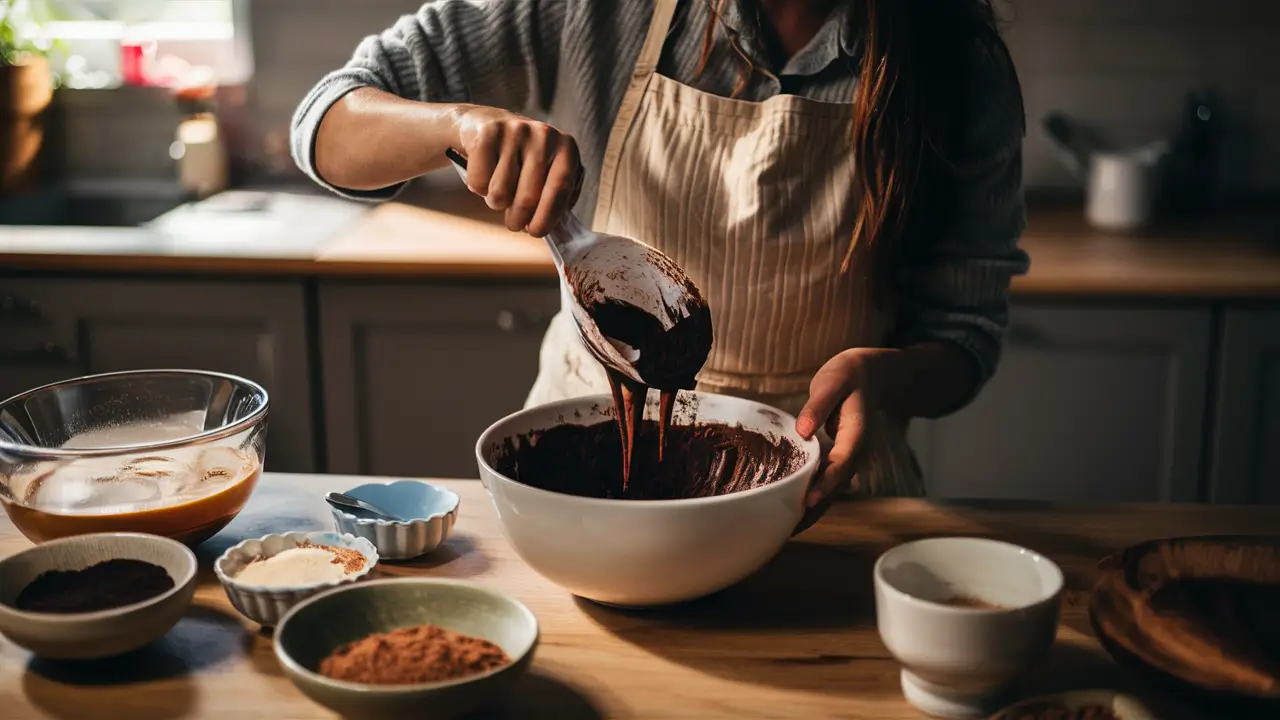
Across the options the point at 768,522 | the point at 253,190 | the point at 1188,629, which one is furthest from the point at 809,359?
the point at 253,190

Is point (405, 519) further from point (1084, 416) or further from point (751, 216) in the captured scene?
point (1084, 416)

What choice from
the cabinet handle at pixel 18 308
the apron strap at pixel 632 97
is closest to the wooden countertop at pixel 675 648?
the apron strap at pixel 632 97

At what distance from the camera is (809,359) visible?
142 centimetres

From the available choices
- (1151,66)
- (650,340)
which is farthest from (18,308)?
(1151,66)

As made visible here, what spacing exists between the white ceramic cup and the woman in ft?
1.22

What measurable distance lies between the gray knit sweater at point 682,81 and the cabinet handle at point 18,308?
1.11 metres

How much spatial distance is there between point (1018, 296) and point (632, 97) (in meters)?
0.98

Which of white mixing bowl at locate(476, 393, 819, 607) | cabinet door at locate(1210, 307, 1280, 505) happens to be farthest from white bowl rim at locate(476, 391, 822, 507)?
cabinet door at locate(1210, 307, 1280, 505)

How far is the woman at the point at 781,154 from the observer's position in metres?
1.33

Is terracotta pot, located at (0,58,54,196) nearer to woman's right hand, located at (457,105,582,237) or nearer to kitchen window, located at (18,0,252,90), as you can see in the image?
kitchen window, located at (18,0,252,90)

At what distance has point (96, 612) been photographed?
861mm

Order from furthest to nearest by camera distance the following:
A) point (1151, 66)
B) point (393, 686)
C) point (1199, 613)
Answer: point (1151, 66) < point (1199, 613) < point (393, 686)

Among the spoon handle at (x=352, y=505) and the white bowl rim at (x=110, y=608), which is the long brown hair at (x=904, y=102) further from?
the white bowl rim at (x=110, y=608)

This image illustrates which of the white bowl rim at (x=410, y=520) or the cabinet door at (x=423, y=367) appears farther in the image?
the cabinet door at (x=423, y=367)
